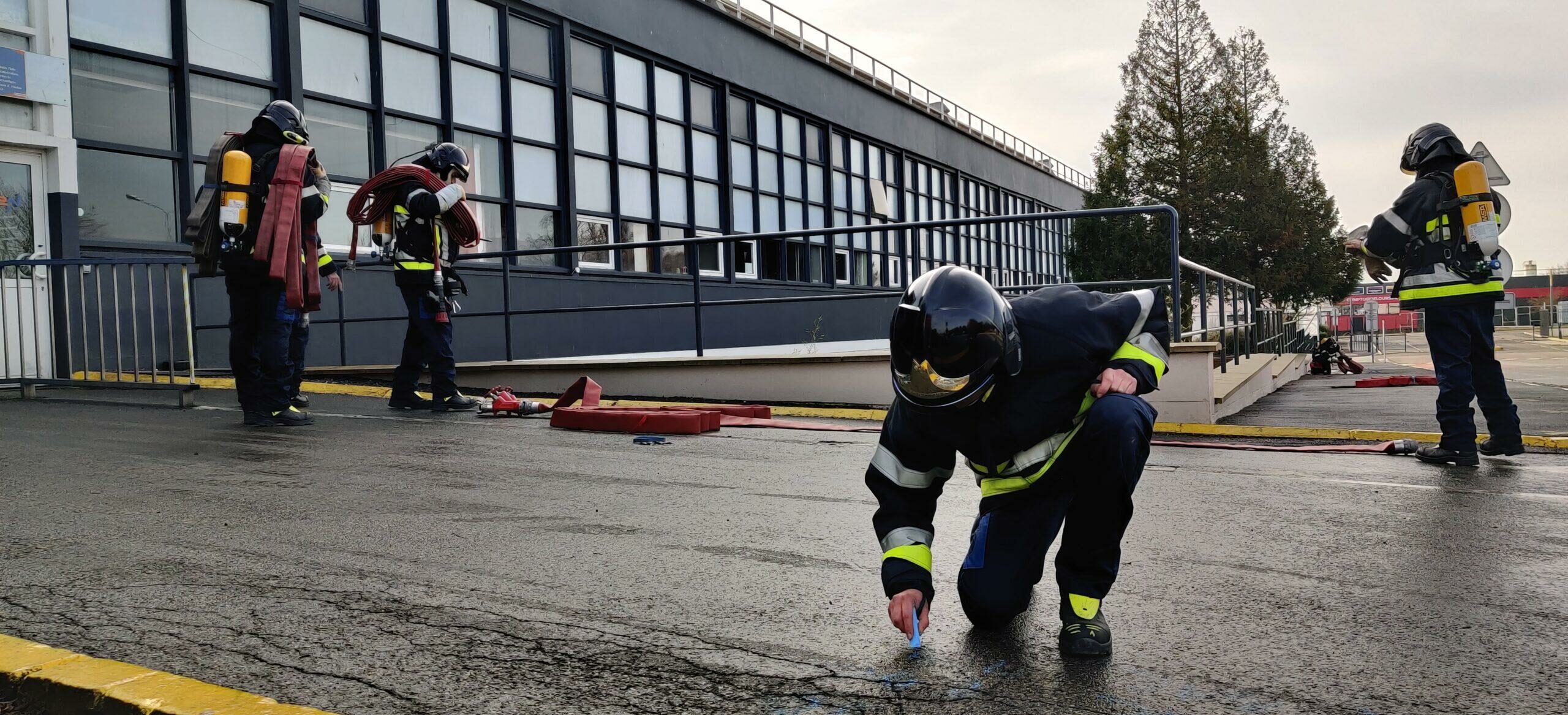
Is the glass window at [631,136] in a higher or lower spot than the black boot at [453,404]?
higher

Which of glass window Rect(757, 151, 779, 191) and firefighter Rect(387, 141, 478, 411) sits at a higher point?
glass window Rect(757, 151, 779, 191)

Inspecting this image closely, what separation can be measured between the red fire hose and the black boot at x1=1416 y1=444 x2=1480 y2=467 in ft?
22.1

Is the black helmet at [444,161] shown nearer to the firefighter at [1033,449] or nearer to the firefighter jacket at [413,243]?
the firefighter jacket at [413,243]

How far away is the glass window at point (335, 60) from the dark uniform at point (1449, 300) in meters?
12.1

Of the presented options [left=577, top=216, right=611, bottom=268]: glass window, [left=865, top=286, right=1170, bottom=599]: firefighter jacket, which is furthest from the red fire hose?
[left=577, top=216, right=611, bottom=268]: glass window

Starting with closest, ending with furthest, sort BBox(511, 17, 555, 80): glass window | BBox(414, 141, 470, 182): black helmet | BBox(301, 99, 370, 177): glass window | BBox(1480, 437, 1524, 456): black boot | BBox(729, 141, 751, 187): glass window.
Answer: BBox(1480, 437, 1524, 456): black boot, BBox(414, 141, 470, 182): black helmet, BBox(301, 99, 370, 177): glass window, BBox(511, 17, 555, 80): glass window, BBox(729, 141, 751, 187): glass window

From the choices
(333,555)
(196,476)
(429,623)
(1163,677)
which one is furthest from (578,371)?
(1163,677)

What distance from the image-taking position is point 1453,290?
241 inches

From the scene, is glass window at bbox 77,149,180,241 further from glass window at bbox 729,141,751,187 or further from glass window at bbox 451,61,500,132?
glass window at bbox 729,141,751,187

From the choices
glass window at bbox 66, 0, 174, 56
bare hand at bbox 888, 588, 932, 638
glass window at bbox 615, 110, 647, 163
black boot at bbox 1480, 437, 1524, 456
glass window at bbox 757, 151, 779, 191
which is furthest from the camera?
glass window at bbox 757, 151, 779, 191

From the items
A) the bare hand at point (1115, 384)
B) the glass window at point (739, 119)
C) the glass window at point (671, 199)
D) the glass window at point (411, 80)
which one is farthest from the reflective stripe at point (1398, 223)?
the glass window at point (739, 119)

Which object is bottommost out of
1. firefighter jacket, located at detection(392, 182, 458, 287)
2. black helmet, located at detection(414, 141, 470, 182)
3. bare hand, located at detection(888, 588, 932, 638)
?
bare hand, located at detection(888, 588, 932, 638)

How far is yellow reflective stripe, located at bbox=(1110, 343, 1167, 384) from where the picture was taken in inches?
113

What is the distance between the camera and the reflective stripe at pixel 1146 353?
2.87m
